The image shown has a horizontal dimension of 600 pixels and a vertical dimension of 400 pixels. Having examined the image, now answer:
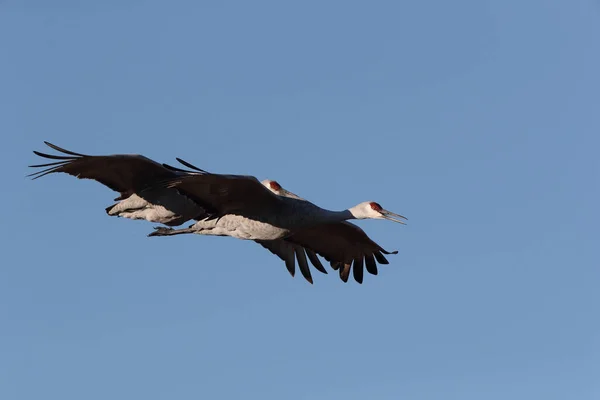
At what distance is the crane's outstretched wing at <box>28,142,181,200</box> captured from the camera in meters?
26.5

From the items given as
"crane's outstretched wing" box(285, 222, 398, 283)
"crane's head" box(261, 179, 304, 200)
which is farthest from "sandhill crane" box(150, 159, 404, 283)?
"crane's head" box(261, 179, 304, 200)

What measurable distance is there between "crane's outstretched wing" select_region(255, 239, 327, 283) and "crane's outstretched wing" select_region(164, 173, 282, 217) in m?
3.75

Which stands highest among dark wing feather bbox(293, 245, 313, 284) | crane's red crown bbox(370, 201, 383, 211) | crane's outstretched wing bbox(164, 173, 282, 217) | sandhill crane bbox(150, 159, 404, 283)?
sandhill crane bbox(150, 159, 404, 283)

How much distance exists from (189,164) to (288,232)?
3.03 meters

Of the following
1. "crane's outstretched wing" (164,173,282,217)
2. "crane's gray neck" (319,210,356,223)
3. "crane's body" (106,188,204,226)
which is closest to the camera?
"crane's outstretched wing" (164,173,282,217)

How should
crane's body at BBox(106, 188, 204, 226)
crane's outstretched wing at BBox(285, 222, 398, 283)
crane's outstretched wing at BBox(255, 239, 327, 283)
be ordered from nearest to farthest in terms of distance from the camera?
1. crane's body at BBox(106, 188, 204, 226)
2. crane's outstretched wing at BBox(285, 222, 398, 283)
3. crane's outstretched wing at BBox(255, 239, 327, 283)

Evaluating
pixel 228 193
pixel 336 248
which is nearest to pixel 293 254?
pixel 336 248

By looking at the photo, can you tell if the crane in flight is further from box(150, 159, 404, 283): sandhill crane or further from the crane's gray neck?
the crane's gray neck

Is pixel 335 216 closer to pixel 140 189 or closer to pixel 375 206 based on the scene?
pixel 375 206

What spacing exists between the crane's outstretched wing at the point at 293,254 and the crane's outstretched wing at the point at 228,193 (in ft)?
12.3

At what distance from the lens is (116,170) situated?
27.3 m

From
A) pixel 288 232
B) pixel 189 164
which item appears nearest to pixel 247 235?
pixel 288 232

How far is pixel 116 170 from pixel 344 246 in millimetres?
5914

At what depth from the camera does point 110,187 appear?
27641mm
